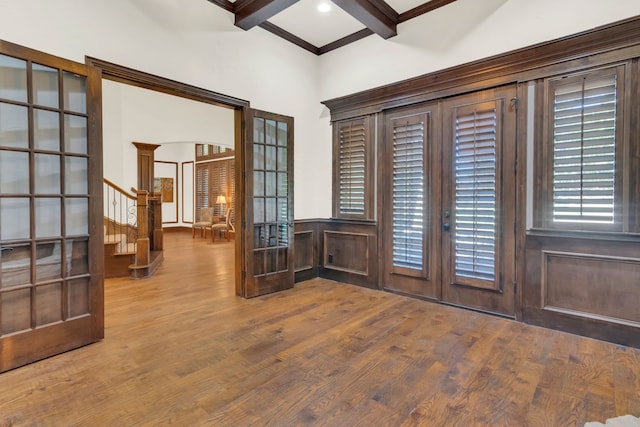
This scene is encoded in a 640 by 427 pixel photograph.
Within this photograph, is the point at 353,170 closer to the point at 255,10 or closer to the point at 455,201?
the point at 455,201

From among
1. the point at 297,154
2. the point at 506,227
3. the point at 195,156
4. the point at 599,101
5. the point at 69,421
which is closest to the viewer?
the point at 69,421

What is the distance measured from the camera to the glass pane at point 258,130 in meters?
4.06

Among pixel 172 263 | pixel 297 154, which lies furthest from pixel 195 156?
pixel 297 154

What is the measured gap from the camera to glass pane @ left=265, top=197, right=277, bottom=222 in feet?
13.9

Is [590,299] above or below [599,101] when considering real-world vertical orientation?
below

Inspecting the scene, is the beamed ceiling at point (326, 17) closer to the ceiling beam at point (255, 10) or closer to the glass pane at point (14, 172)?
the ceiling beam at point (255, 10)

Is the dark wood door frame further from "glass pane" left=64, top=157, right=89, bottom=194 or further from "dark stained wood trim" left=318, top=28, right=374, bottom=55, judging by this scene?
"dark stained wood trim" left=318, top=28, right=374, bottom=55

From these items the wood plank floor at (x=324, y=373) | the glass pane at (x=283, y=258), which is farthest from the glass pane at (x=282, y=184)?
the wood plank floor at (x=324, y=373)

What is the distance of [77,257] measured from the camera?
105 inches

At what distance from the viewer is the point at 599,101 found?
2779 millimetres

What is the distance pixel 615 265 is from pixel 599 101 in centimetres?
139

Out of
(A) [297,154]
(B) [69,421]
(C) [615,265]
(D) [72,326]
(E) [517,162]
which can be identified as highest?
(A) [297,154]

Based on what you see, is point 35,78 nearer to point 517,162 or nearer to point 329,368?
point 329,368

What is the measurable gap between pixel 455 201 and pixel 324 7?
2.69 meters
